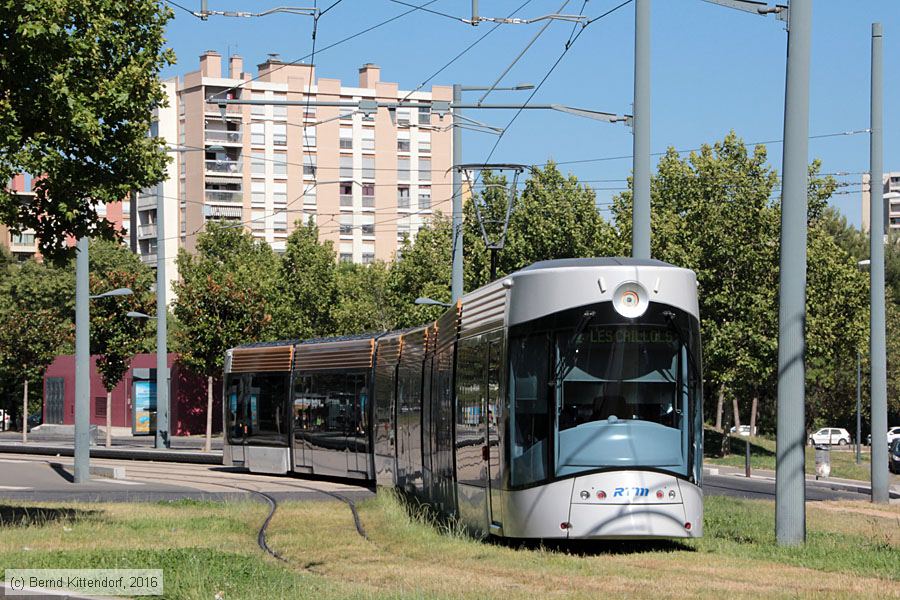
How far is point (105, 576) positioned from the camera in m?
11.3

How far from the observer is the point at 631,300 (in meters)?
14.2

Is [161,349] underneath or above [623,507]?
above

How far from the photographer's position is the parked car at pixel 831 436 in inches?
3290

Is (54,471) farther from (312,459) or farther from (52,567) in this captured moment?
(52,567)

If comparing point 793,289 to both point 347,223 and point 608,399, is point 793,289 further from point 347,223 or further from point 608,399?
point 347,223

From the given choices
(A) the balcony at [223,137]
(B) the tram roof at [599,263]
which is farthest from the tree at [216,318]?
(A) the balcony at [223,137]

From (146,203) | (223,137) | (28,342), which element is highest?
(223,137)

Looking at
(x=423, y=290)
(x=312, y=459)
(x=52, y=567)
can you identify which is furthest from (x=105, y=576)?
(x=423, y=290)

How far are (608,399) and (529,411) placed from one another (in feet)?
2.57

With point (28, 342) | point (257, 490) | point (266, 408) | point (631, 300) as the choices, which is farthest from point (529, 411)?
point (28, 342)

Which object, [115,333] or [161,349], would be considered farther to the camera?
[115,333]

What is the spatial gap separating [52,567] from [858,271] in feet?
163

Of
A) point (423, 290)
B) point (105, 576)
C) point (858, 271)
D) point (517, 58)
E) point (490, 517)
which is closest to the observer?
point (105, 576)

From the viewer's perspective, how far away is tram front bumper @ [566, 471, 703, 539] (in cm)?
1380
